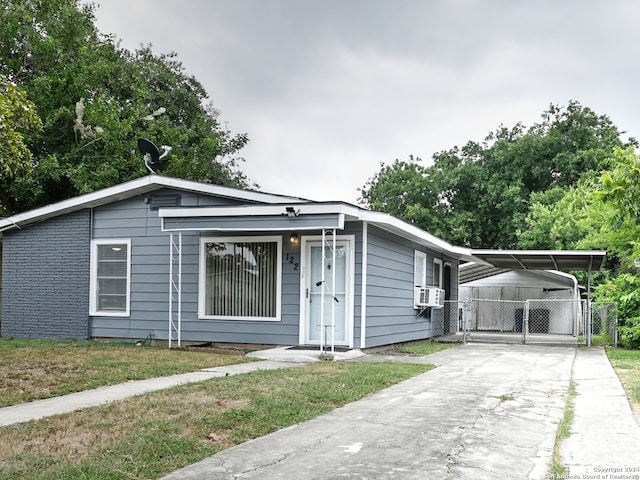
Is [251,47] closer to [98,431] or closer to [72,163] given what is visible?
[72,163]

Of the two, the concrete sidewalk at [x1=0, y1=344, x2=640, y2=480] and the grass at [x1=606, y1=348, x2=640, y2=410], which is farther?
the grass at [x1=606, y1=348, x2=640, y2=410]

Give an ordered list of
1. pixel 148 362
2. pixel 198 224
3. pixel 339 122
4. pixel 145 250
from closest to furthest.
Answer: pixel 148 362 < pixel 198 224 < pixel 145 250 < pixel 339 122

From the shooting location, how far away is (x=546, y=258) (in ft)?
52.7

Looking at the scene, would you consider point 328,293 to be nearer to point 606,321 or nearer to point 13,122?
point 13,122

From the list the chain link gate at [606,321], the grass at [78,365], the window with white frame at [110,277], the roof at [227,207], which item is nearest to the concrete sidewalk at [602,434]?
the roof at [227,207]

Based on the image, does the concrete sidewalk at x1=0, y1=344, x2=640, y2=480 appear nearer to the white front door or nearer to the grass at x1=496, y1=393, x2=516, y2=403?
the grass at x1=496, y1=393, x2=516, y2=403

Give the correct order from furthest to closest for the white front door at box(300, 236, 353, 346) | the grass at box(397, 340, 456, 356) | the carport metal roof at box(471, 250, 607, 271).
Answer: the carport metal roof at box(471, 250, 607, 271) < the grass at box(397, 340, 456, 356) < the white front door at box(300, 236, 353, 346)

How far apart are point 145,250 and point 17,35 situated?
43.4ft

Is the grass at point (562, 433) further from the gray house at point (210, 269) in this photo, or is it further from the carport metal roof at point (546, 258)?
the carport metal roof at point (546, 258)

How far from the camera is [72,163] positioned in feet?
70.2

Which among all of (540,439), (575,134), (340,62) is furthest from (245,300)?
(575,134)

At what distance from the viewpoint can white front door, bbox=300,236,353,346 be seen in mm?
11164

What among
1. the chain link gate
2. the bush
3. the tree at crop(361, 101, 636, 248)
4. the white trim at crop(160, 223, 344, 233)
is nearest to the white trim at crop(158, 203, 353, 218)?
the white trim at crop(160, 223, 344, 233)

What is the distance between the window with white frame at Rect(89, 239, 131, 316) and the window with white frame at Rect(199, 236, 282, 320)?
186 centimetres
